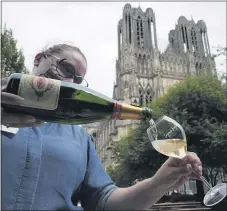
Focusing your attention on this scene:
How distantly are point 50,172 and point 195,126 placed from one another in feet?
50.1

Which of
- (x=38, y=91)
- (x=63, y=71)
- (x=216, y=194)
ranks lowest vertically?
(x=216, y=194)

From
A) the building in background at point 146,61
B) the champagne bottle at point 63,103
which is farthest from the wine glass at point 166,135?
the building in background at point 146,61

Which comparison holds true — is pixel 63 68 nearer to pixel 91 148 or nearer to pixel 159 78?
pixel 91 148

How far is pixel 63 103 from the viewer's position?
129 cm

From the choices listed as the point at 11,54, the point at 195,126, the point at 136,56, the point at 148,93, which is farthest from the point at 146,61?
the point at 11,54

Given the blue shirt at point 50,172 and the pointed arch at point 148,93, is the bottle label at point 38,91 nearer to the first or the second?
the blue shirt at point 50,172

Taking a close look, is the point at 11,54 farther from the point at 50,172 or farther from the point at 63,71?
the point at 50,172

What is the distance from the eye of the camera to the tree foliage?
1505 centimetres

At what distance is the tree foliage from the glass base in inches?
528

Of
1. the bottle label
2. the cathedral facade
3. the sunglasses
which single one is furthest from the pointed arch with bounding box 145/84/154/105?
the bottle label

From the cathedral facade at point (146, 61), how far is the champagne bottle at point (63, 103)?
1288 inches

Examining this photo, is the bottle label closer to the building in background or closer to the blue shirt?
the blue shirt

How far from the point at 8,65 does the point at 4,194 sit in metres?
10.1

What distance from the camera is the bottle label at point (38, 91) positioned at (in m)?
1.06
